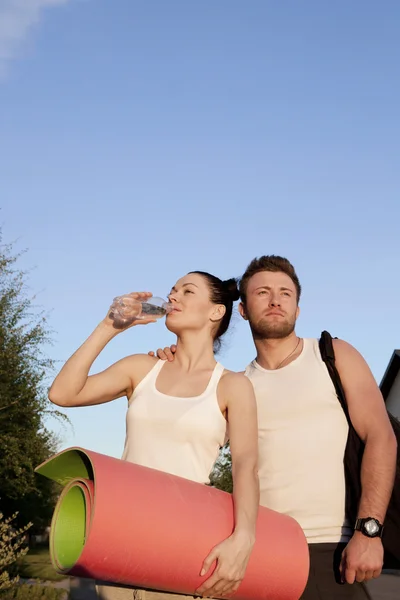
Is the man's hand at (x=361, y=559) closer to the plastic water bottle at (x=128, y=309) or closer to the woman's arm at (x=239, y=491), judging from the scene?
the woman's arm at (x=239, y=491)

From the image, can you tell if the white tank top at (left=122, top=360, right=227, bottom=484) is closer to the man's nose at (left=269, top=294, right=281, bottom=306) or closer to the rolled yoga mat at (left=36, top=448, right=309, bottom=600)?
the rolled yoga mat at (left=36, top=448, right=309, bottom=600)

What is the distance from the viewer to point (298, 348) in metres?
4.30

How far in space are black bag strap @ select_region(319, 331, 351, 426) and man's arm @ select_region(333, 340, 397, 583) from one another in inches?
0.9

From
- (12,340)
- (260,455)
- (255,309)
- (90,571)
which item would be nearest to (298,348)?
(255,309)

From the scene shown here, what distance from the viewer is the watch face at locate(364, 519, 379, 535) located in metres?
3.59

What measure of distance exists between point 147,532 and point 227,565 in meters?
0.37

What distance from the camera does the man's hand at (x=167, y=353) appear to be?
402 centimetres

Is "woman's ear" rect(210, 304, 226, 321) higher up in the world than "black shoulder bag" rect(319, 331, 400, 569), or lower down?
higher up

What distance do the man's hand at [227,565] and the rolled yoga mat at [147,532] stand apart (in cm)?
3

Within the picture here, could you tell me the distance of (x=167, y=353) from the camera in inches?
159

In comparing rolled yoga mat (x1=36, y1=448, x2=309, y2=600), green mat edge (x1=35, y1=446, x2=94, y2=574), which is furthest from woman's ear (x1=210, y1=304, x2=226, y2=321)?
green mat edge (x1=35, y1=446, x2=94, y2=574)

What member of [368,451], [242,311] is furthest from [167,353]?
[368,451]

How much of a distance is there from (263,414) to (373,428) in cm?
56

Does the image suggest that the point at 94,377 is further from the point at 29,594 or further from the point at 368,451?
the point at 29,594
